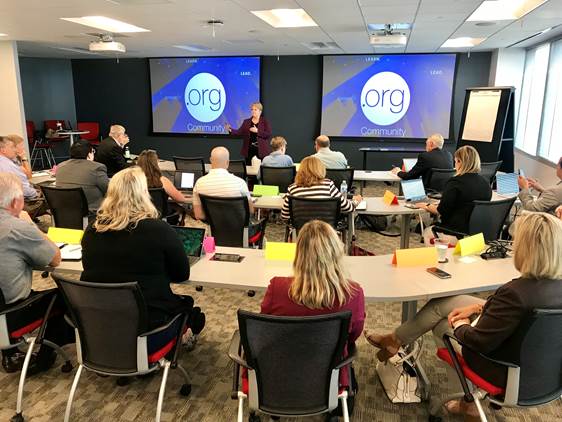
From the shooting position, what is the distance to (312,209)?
391 centimetres

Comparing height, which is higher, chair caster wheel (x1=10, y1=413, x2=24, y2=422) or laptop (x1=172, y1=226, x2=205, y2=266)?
laptop (x1=172, y1=226, x2=205, y2=266)

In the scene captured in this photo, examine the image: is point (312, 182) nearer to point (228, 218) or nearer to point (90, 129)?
point (228, 218)

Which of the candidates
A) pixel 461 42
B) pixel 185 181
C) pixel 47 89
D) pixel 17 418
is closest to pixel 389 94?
pixel 461 42

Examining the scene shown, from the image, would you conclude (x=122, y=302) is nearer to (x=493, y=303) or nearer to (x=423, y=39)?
(x=493, y=303)

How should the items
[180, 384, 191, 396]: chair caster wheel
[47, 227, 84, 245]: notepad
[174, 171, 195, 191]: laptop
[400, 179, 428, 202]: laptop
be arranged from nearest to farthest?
[180, 384, 191, 396]: chair caster wheel, [47, 227, 84, 245]: notepad, [400, 179, 428, 202]: laptop, [174, 171, 195, 191]: laptop

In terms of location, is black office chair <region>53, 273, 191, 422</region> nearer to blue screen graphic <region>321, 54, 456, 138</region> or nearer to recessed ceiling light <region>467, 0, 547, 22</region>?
recessed ceiling light <region>467, 0, 547, 22</region>

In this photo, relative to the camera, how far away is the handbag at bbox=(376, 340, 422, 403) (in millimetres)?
2598

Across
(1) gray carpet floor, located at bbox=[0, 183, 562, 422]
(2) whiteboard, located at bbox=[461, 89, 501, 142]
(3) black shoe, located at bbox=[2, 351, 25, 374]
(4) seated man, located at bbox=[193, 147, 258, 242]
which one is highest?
(2) whiteboard, located at bbox=[461, 89, 501, 142]

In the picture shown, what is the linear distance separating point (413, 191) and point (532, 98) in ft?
18.2

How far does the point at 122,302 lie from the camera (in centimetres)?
204

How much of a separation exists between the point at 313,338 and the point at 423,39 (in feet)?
22.9

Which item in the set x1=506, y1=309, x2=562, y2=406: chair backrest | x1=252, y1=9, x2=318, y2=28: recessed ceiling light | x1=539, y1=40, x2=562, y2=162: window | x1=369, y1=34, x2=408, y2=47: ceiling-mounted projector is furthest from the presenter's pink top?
x1=539, y1=40, x2=562, y2=162: window

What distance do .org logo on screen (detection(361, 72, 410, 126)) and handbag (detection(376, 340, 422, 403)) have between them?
7.93 metres

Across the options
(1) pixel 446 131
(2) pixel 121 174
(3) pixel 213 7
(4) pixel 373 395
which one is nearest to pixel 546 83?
(1) pixel 446 131
